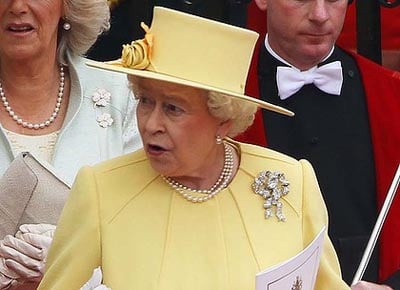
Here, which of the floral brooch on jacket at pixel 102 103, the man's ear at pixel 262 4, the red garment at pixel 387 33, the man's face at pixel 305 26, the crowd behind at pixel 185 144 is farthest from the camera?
the red garment at pixel 387 33

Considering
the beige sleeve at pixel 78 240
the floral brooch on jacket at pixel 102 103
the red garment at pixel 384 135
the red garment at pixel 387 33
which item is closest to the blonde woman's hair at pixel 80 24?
the floral brooch on jacket at pixel 102 103

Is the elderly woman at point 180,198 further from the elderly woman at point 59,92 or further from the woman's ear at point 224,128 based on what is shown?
the elderly woman at point 59,92

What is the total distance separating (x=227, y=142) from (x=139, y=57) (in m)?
0.39

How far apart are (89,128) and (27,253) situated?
534 mm

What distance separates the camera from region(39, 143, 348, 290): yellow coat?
323 centimetres

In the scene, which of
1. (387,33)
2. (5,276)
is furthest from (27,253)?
(387,33)

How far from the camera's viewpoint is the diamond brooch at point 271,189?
3375mm

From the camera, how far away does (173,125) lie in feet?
10.6

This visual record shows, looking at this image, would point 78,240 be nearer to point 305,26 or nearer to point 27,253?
point 27,253

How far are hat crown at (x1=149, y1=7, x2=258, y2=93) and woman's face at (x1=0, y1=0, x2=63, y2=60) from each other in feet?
2.54

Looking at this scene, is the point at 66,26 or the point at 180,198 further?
the point at 66,26

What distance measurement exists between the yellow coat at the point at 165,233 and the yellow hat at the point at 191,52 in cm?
28

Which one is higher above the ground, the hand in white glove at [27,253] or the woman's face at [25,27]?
the woman's face at [25,27]

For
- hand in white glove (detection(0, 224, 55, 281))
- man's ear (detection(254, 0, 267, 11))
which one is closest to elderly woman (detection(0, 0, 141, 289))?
hand in white glove (detection(0, 224, 55, 281))
